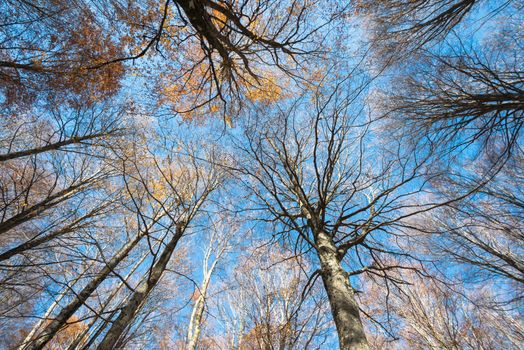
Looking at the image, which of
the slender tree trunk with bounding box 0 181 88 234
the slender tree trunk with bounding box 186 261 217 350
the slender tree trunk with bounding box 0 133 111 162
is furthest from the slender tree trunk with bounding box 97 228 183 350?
the slender tree trunk with bounding box 0 133 111 162

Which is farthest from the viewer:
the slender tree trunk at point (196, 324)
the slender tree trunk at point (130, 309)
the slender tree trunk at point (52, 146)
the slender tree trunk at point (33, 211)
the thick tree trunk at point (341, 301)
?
the slender tree trunk at point (196, 324)

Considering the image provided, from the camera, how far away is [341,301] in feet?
6.44

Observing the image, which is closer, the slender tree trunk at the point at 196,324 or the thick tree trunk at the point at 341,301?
the thick tree trunk at the point at 341,301

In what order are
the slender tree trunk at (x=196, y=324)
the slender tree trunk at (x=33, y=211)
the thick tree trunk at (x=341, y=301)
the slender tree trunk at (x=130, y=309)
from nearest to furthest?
the thick tree trunk at (x=341, y=301) < the slender tree trunk at (x=130, y=309) < the slender tree trunk at (x=33, y=211) < the slender tree trunk at (x=196, y=324)

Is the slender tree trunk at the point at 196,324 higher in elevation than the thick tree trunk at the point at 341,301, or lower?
higher

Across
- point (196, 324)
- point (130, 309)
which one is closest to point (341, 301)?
point (130, 309)

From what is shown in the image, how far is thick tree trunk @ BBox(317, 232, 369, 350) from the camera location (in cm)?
170

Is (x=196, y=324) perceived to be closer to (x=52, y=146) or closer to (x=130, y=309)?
(x=130, y=309)

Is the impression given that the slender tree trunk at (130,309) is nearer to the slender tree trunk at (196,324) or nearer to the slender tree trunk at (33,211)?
the slender tree trunk at (196,324)

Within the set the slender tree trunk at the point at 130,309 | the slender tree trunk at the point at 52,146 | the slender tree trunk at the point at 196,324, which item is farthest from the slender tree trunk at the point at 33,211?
the slender tree trunk at the point at 196,324

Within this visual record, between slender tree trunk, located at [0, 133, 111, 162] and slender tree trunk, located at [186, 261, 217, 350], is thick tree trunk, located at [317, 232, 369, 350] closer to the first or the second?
slender tree trunk, located at [186, 261, 217, 350]

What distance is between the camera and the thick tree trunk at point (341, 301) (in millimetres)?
1701

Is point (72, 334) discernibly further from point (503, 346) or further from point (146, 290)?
point (503, 346)

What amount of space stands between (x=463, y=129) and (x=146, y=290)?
4990 millimetres
